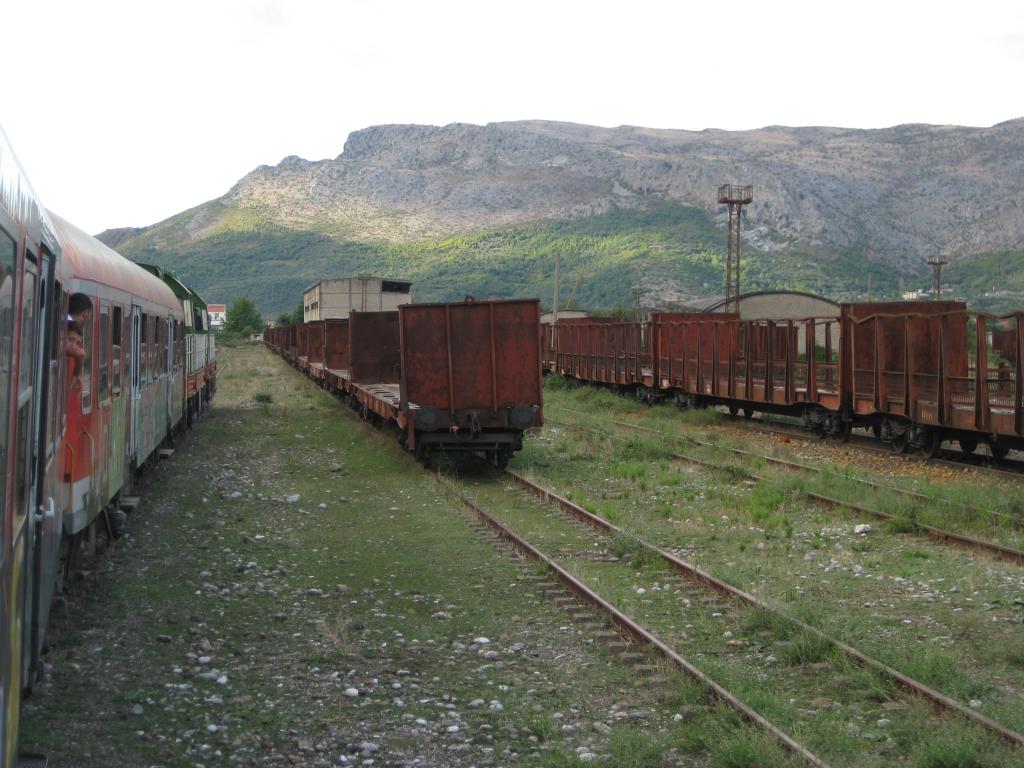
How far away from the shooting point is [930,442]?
54.5 feet

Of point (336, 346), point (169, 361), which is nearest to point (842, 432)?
point (169, 361)

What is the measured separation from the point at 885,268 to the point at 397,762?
489 feet

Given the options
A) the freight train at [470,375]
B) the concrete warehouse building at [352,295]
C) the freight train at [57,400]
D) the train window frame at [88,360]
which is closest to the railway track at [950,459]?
the freight train at [470,375]

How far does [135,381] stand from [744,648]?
→ 698 cm

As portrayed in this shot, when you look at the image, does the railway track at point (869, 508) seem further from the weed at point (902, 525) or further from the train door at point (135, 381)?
the train door at point (135, 381)

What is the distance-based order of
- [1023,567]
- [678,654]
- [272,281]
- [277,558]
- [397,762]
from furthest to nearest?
[272,281]
[277,558]
[1023,567]
[678,654]
[397,762]

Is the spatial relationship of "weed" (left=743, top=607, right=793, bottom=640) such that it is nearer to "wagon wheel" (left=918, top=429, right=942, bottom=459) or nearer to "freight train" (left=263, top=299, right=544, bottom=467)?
"freight train" (left=263, top=299, right=544, bottom=467)

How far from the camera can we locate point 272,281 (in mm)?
153750

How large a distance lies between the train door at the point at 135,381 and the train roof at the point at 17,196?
6185 mm

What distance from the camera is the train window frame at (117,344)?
356 inches

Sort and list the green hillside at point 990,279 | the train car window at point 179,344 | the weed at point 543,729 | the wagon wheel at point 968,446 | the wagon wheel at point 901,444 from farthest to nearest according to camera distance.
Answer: the green hillside at point 990,279
the wagon wheel at point 901,444
the train car window at point 179,344
the wagon wheel at point 968,446
the weed at point 543,729

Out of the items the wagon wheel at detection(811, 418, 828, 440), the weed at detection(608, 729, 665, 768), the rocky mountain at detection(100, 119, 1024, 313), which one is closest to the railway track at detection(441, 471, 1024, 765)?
the weed at detection(608, 729, 665, 768)

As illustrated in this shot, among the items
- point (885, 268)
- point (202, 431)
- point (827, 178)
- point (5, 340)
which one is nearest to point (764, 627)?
point (5, 340)

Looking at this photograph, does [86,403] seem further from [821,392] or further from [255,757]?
[821,392]
